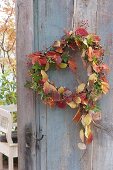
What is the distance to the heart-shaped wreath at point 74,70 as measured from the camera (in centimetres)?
133

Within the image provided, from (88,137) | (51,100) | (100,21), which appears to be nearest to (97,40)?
(100,21)

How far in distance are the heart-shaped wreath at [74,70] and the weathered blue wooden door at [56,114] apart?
0.06 m

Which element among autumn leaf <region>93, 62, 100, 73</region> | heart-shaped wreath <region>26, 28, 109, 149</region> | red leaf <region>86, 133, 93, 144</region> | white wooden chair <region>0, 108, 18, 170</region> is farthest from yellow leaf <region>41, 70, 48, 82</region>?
white wooden chair <region>0, 108, 18, 170</region>

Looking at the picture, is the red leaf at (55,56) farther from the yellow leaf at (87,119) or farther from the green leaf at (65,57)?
the yellow leaf at (87,119)

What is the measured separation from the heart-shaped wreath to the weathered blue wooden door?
60 mm

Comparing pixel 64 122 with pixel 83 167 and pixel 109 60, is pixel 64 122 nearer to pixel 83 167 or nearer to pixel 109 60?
pixel 83 167

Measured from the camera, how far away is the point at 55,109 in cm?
146

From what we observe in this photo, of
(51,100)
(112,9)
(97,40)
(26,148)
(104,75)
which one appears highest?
(112,9)

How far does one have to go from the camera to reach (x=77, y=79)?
143 centimetres

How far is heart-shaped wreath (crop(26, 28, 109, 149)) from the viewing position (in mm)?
1333

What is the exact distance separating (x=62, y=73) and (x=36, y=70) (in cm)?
15

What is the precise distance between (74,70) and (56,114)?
0.81ft

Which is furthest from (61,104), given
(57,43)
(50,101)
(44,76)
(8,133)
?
(8,133)

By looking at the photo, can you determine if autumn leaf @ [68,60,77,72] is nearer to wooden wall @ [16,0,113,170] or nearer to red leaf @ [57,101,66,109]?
wooden wall @ [16,0,113,170]
